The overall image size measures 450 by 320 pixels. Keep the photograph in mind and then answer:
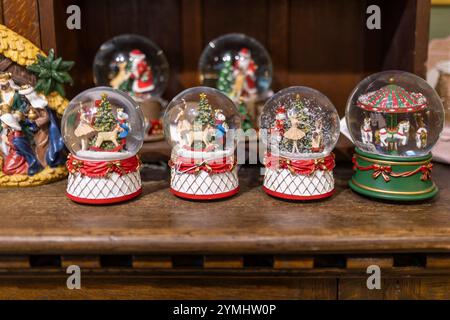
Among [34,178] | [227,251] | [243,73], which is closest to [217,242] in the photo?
[227,251]

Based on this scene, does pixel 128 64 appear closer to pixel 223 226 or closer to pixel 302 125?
pixel 302 125

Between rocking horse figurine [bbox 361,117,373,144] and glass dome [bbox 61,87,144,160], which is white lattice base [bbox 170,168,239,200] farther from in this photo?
rocking horse figurine [bbox 361,117,373,144]

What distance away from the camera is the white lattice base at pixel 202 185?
138cm

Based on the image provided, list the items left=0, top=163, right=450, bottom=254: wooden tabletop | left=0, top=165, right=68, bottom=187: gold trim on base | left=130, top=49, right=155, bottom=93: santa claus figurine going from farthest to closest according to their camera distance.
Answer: left=130, top=49, right=155, bottom=93: santa claus figurine → left=0, top=165, right=68, bottom=187: gold trim on base → left=0, top=163, right=450, bottom=254: wooden tabletop

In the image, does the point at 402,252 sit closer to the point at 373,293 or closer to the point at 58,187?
the point at 373,293

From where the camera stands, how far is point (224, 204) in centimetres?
137

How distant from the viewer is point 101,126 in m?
1.38

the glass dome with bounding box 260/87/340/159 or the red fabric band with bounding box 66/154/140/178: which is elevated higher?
the glass dome with bounding box 260/87/340/159

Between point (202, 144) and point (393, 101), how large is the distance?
45 cm

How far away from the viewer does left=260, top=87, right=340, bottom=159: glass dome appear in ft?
4.58

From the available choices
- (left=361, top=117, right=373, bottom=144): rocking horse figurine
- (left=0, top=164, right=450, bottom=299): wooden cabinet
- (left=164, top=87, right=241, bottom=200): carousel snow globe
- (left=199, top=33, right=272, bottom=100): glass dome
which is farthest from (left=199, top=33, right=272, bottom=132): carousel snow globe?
(left=0, top=164, right=450, bottom=299): wooden cabinet

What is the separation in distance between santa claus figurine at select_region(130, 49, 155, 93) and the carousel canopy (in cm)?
69

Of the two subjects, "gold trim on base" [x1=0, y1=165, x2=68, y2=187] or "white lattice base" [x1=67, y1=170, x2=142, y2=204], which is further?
"gold trim on base" [x1=0, y1=165, x2=68, y2=187]
